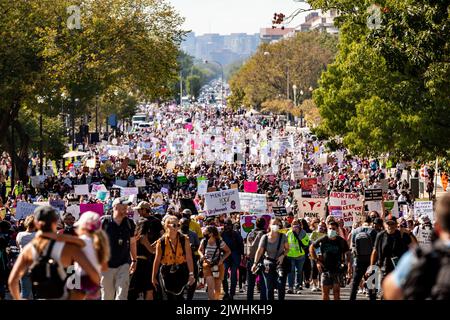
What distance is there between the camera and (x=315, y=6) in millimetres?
38125

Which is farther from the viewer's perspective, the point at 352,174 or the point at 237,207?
the point at 352,174

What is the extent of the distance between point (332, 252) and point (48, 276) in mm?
6737

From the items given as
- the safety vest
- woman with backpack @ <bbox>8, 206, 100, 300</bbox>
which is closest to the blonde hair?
woman with backpack @ <bbox>8, 206, 100, 300</bbox>

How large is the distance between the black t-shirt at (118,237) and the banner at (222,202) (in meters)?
11.7

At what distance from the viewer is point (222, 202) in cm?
2538

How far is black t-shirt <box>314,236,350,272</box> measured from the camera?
15031mm

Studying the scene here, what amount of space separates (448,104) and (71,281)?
22.8 metres

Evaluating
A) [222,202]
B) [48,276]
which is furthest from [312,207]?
[48,276]

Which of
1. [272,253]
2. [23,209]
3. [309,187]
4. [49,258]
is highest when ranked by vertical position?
[49,258]

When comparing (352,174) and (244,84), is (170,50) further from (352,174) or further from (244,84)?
(244,84)

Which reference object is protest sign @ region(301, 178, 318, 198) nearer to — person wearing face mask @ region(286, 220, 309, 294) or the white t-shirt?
person wearing face mask @ region(286, 220, 309, 294)

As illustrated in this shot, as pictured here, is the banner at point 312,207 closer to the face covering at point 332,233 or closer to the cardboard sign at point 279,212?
the cardboard sign at point 279,212

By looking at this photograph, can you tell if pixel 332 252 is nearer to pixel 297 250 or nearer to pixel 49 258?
pixel 297 250

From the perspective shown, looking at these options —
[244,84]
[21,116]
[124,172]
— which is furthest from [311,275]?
[244,84]
